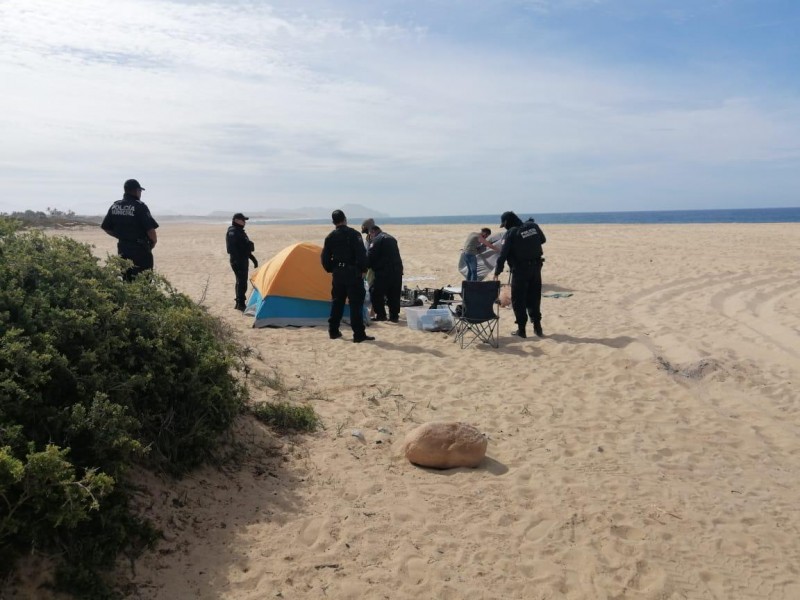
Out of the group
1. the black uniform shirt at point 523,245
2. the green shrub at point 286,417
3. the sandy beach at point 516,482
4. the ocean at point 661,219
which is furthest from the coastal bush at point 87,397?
the ocean at point 661,219

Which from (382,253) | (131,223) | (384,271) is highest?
(131,223)

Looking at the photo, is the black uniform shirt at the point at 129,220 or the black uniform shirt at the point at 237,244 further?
the black uniform shirt at the point at 237,244

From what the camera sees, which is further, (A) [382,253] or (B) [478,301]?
(A) [382,253]

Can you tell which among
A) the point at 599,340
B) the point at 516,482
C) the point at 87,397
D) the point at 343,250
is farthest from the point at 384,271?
the point at 87,397

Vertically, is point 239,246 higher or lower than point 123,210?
lower

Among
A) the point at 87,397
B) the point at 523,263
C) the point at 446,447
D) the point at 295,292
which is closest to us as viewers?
the point at 87,397

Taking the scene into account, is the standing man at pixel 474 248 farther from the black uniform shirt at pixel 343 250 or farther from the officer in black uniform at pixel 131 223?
the officer in black uniform at pixel 131 223

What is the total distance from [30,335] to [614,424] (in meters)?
4.69

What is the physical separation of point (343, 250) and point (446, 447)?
435cm

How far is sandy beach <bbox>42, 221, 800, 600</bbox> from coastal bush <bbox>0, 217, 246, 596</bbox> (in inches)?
11.3

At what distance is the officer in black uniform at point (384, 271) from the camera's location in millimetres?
9695

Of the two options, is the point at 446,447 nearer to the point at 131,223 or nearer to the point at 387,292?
the point at 131,223

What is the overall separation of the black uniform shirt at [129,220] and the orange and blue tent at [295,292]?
8.22 ft

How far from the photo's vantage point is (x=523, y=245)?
856cm
